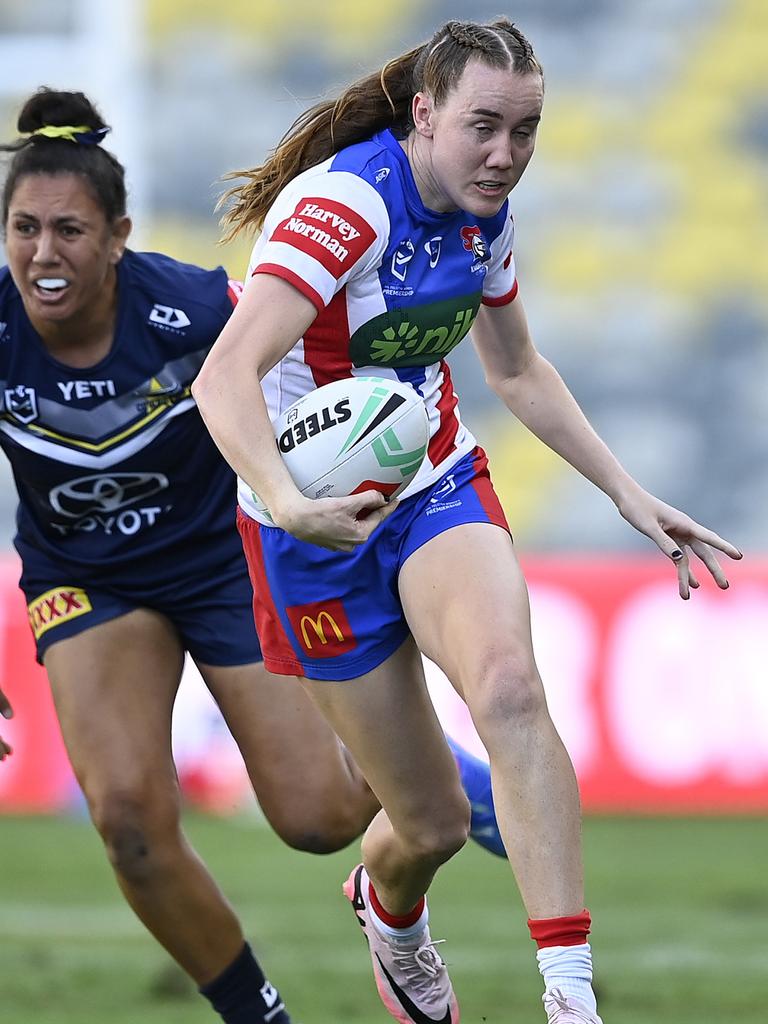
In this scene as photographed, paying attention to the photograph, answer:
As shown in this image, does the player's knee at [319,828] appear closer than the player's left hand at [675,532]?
No

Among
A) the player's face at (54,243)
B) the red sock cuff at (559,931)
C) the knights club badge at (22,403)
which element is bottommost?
the red sock cuff at (559,931)

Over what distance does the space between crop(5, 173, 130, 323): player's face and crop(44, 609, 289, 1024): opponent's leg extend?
32.5 inches

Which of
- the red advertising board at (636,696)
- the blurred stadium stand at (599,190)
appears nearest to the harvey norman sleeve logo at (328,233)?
the red advertising board at (636,696)

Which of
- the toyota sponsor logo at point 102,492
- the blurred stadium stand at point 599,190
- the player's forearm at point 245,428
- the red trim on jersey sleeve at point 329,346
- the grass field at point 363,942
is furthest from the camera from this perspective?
the blurred stadium stand at point 599,190

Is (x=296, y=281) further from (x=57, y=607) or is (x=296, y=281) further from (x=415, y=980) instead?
(x=415, y=980)

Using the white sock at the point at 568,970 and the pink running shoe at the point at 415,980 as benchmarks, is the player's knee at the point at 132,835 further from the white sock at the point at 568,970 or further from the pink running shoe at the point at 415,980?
the white sock at the point at 568,970

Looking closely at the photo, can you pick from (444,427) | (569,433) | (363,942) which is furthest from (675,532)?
(363,942)

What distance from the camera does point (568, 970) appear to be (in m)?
3.43

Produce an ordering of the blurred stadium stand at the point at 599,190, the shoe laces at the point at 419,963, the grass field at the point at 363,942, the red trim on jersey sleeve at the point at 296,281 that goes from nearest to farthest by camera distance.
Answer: the red trim on jersey sleeve at the point at 296,281
the shoe laces at the point at 419,963
the grass field at the point at 363,942
the blurred stadium stand at the point at 599,190

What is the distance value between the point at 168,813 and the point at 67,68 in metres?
8.89

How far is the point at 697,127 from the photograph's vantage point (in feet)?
45.5

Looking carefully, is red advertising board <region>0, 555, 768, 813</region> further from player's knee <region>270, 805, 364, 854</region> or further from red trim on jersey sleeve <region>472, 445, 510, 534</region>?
red trim on jersey sleeve <region>472, 445, 510, 534</region>

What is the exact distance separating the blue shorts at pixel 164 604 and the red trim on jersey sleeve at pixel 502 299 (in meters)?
1.10

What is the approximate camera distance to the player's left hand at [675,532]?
4094mm
